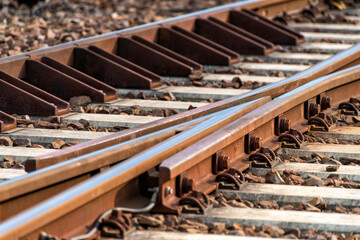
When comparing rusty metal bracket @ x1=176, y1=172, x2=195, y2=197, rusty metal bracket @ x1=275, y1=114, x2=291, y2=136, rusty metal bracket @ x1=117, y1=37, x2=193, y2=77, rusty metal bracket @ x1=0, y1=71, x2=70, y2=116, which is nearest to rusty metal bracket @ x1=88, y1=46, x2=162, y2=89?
rusty metal bracket @ x1=117, y1=37, x2=193, y2=77

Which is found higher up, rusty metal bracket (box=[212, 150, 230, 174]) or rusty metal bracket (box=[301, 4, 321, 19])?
rusty metal bracket (box=[301, 4, 321, 19])

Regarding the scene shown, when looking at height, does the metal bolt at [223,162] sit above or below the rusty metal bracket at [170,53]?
below

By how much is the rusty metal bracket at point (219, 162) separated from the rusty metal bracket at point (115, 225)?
900 mm

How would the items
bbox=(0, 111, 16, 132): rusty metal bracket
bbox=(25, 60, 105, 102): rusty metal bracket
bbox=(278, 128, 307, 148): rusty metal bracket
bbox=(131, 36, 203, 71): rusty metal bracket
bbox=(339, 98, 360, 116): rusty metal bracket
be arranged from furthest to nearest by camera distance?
bbox=(131, 36, 203, 71): rusty metal bracket, bbox=(25, 60, 105, 102): rusty metal bracket, bbox=(339, 98, 360, 116): rusty metal bracket, bbox=(0, 111, 16, 132): rusty metal bracket, bbox=(278, 128, 307, 148): rusty metal bracket

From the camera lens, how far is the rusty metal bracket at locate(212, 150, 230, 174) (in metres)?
4.18

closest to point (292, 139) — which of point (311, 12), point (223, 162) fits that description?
point (223, 162)

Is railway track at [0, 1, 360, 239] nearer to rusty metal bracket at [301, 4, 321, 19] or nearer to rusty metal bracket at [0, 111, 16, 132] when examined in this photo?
rusty metal bracket at [0, 111, 16, 132]

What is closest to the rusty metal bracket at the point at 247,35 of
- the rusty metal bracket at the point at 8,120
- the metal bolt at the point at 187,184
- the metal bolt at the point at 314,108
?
the metal bolt at the point at 314,108

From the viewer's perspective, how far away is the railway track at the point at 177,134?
3424mm

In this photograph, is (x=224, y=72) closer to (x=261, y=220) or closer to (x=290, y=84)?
(x=290, y=84)

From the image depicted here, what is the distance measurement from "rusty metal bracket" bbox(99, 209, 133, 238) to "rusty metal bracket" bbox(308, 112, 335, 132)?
2.29 meters

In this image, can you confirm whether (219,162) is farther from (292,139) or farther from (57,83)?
(57,83)

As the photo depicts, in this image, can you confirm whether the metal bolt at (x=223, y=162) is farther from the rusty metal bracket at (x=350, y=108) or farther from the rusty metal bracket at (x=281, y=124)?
the rusty metal bracket at (x=350, y=108)

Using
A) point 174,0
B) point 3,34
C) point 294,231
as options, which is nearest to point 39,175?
point 294,231
